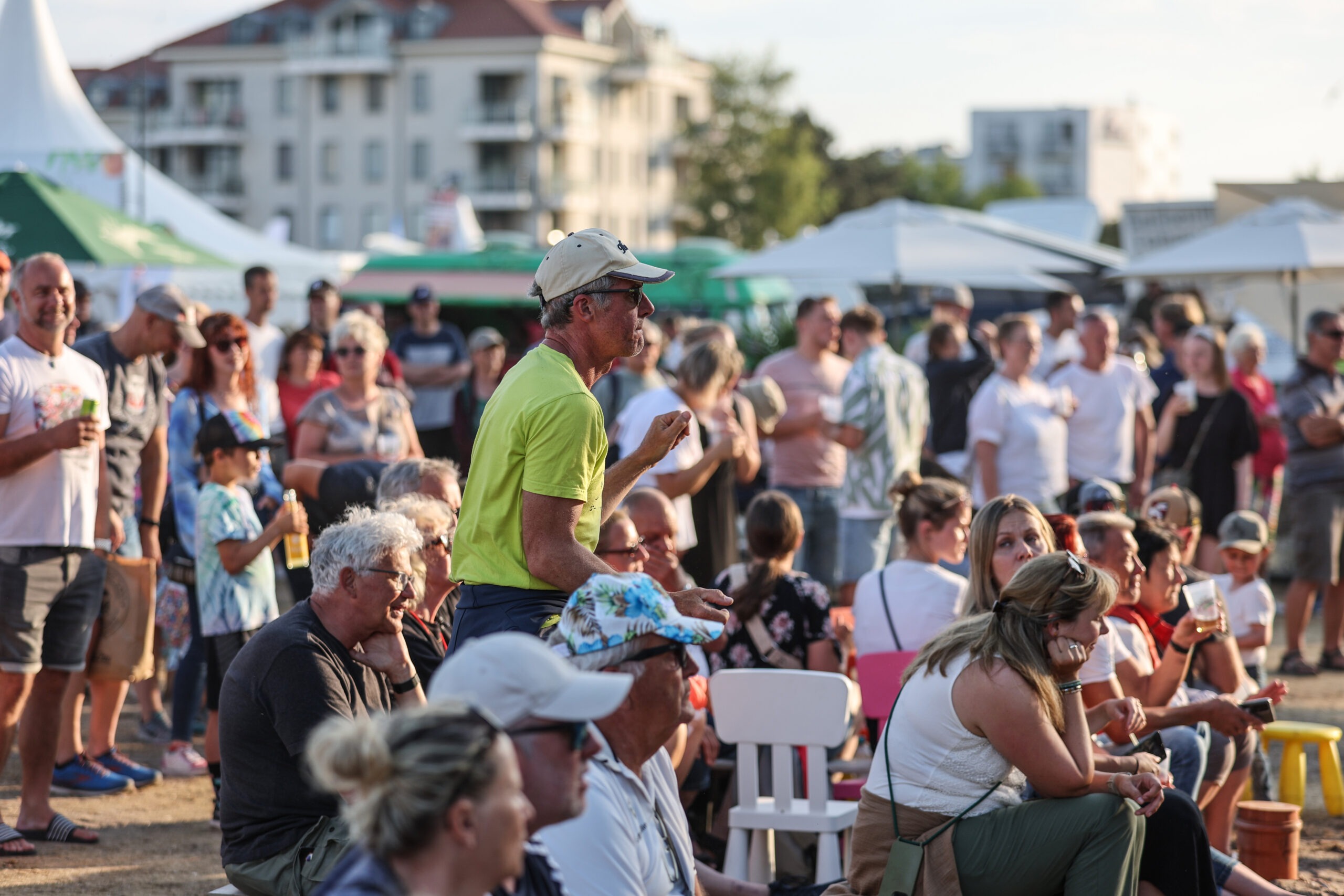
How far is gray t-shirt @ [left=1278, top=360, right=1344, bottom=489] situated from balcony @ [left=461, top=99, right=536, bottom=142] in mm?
58608

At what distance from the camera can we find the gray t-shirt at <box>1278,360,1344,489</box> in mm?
9047

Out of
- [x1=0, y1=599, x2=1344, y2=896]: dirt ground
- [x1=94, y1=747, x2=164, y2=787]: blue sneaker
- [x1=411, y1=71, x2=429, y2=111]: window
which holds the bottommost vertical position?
[x1=0, y1=599, x2=1344, y2=896]: dirt ground

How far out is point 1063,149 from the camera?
473ft

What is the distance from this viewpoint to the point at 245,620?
5516 mm

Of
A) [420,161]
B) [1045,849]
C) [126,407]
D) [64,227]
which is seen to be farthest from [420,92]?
[1045,849]

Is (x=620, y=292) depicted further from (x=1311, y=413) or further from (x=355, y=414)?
(x=1311, y=413)

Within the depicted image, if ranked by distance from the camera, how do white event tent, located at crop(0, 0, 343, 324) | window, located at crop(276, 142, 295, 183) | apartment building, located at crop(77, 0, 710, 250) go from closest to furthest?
white event tent, located at crop(0, 0, 343, 324) → apartment building, located at crop(77, 0, 710, 250) → window, located at crop(276, 142, 295, 183)

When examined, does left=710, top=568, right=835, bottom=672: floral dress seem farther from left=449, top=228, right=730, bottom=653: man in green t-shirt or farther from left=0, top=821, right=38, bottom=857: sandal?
left=0, top=821, right=38, bottom=857: sandal

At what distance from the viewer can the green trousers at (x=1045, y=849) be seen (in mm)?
3729

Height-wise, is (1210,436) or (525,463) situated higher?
(525,463)

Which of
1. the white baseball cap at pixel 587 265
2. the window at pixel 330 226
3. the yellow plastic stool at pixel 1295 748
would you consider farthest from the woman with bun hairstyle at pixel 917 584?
the window at pixel 330 226

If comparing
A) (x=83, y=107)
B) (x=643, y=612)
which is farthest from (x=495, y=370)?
(x=643, y=612)

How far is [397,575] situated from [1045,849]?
5.74 ft

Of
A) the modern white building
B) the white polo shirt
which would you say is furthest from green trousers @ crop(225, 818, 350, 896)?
the modern white building
